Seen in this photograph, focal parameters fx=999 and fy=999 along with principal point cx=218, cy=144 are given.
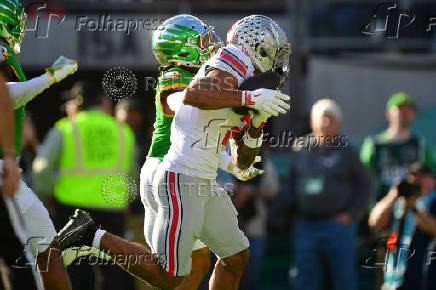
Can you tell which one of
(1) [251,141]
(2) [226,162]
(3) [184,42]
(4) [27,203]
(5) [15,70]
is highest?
(3) [184,42]

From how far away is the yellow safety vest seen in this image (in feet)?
21.7

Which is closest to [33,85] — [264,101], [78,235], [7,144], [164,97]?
[7,144]

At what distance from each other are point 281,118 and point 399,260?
283 centimetres

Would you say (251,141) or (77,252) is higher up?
(251,141)

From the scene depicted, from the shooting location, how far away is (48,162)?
21.8 feet

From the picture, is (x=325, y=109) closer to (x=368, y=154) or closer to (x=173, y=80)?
(x=368, y=154)

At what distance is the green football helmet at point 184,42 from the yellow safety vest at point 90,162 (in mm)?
1269

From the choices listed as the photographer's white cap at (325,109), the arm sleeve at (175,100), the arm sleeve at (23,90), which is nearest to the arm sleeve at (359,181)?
the photographer's white cap at (325,109)

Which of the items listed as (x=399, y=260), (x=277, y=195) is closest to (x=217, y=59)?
(x=399, y=260)

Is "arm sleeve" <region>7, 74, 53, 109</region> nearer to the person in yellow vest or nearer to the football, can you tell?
the football

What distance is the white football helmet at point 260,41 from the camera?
194 inches

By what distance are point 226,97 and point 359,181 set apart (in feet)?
8.87

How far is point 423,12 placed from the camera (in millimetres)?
9688

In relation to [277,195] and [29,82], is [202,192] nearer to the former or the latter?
[29,82]
